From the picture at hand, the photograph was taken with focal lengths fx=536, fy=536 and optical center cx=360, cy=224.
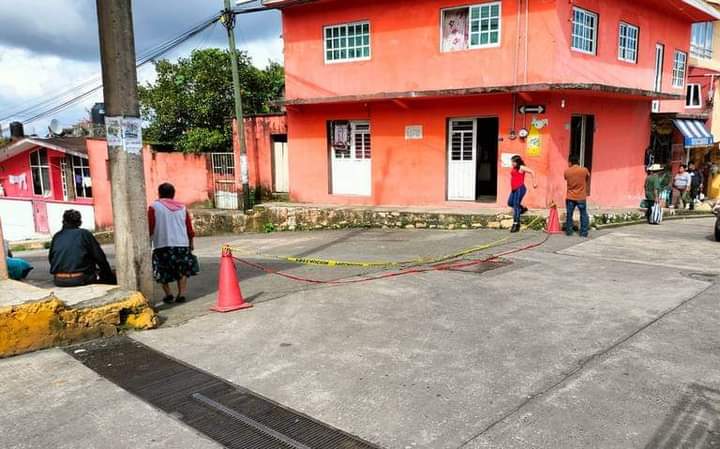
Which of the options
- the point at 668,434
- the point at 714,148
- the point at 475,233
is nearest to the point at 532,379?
the point at 668,434

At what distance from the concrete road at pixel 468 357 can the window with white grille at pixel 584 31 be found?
746 cm

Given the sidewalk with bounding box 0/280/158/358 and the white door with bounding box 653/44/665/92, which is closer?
the sidewalk with bounding box 0/280/158/358

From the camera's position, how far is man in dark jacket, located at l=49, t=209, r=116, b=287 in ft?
21.4

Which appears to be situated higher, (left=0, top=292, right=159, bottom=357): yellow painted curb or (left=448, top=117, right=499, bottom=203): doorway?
(left=448, top=117, right=499, bottom=203): doorway

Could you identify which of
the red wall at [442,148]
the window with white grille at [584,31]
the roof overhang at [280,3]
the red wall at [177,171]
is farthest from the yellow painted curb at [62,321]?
the red wall at [177,171]

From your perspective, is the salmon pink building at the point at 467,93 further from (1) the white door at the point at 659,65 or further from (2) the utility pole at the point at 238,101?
(2) the utility pole at the point at 238,101

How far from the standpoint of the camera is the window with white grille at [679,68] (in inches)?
759

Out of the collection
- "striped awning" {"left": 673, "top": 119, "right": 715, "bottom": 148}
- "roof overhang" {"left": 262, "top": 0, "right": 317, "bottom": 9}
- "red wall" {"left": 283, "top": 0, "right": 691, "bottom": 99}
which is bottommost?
"striped awning" {"left": 673, "top": 119, "right": 715, "bottom": 148}

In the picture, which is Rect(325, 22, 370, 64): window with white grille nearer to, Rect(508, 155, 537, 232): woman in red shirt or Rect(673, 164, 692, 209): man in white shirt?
Rect(508, 155, 537, 232): woman in red shirt

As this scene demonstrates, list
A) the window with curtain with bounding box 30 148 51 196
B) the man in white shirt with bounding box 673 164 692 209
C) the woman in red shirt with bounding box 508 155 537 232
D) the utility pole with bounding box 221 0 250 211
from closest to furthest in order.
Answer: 1. the woman in red shirt with bounding box 508 155 537 232
2. the utility pole with bounding box 221 0 250 211
3. the man in white shirt with bounding box 673 164 692 209
4. the window with curtain with bounding box 30 148 51 196

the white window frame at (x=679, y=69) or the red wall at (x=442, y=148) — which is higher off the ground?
the white window frame at (x=679, y=69)

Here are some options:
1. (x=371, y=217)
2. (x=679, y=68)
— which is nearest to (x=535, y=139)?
(x=371, y=217)

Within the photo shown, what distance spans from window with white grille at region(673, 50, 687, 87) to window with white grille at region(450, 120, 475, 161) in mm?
9744

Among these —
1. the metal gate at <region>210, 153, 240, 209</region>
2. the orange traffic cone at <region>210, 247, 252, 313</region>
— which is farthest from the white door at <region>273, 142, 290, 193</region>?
the orange traffic cone at <region>210, 247, 252, 313</region>
